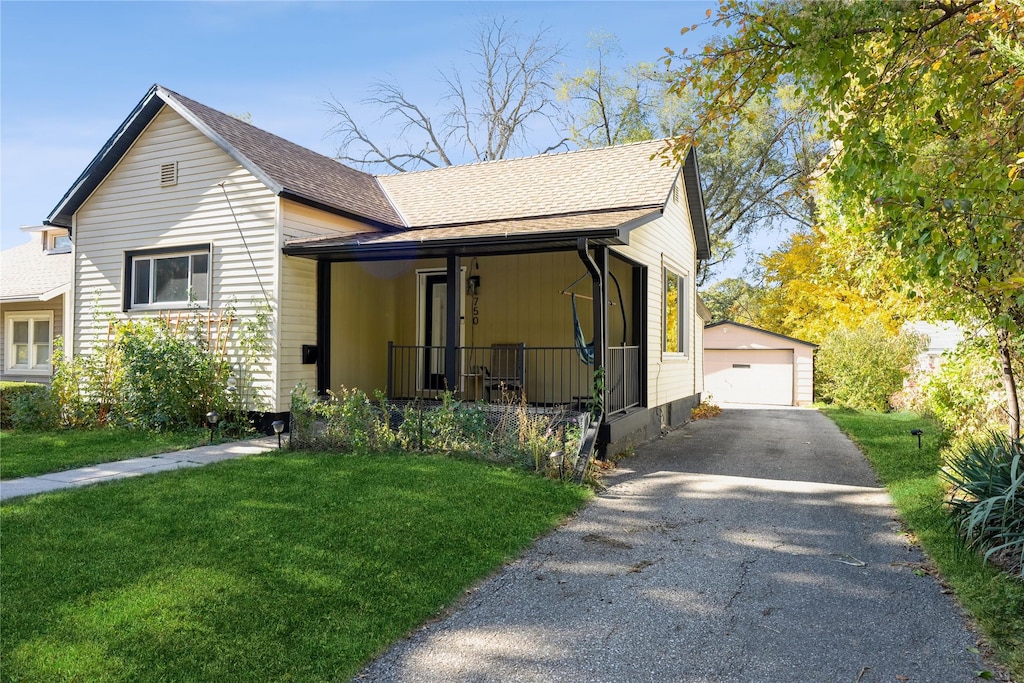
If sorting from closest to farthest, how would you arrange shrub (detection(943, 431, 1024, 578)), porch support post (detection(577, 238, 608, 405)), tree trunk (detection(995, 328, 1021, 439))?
shrub (detection(943, 431, 1024, 578)) < tree trunk (detection(995, 328, 1021, 439)) < porch support post (detection(577, 238, 608, 405))

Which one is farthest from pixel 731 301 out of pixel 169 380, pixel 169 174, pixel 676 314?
pixel 169 380

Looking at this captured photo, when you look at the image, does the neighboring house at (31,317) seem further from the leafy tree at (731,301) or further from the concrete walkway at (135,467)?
the leafy tree at (731,301)

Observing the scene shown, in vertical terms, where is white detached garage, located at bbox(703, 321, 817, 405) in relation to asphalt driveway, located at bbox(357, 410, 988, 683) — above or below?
above

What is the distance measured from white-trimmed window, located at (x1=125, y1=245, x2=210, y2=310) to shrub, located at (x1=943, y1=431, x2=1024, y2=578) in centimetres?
968

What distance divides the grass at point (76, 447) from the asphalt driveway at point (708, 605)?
569 centimetres

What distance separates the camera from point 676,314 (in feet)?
43.1

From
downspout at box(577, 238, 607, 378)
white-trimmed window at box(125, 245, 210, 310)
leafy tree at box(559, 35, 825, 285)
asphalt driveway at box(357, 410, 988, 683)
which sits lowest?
asphalt driveway at box(357, 410, 988, 683)

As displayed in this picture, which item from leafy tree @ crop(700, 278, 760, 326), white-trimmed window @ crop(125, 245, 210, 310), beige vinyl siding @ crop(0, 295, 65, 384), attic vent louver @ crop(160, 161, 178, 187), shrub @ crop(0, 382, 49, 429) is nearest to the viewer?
shrub @ crop(0, 382, 49, 429)

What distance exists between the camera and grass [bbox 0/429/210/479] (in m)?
7.16

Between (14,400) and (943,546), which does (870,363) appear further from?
(14,400)

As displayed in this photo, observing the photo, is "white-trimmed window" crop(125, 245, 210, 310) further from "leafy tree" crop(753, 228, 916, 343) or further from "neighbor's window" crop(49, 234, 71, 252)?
"leafy tree" crop(753, 228, 916, 343)

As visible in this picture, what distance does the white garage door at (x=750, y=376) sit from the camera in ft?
66.9

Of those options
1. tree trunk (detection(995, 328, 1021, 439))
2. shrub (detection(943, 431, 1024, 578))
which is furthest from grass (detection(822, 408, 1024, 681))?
tree trunk (detection(995, 328, 1021, 439))

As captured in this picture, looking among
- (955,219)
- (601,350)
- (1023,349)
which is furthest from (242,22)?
(1023,349)
